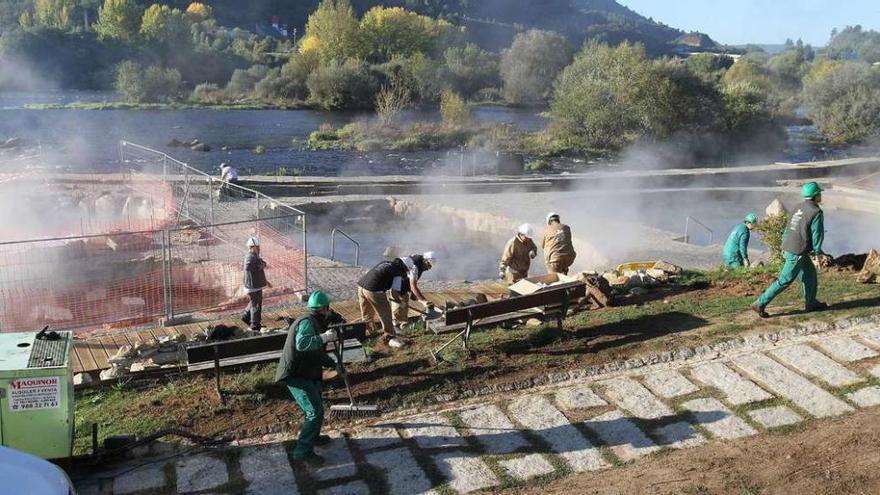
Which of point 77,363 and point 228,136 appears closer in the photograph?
point 77,363

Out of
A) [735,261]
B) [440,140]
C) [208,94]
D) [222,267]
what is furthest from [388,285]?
[208,94]

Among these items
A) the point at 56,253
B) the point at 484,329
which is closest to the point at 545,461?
the point at 484,329

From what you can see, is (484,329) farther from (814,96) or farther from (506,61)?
(506,61)

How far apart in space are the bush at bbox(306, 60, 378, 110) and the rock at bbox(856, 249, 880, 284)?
190 feet

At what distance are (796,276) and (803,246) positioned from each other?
35cm

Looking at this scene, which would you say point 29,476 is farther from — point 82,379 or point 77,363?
point 77,363

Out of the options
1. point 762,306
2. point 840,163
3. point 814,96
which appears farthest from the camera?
point 814,96

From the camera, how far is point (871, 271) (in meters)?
10.4

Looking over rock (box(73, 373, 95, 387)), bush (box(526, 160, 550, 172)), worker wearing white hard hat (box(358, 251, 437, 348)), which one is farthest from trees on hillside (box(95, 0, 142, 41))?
rock (box(73, 373, 95, 387))

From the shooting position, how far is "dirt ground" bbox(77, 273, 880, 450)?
7.25 m

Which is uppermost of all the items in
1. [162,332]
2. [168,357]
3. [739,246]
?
[739,246]

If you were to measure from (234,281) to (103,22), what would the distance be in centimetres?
9333

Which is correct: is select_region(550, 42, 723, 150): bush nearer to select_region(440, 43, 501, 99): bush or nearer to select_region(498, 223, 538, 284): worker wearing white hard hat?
select_region(440, 43, 501, 99): bush

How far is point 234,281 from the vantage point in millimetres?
14344
